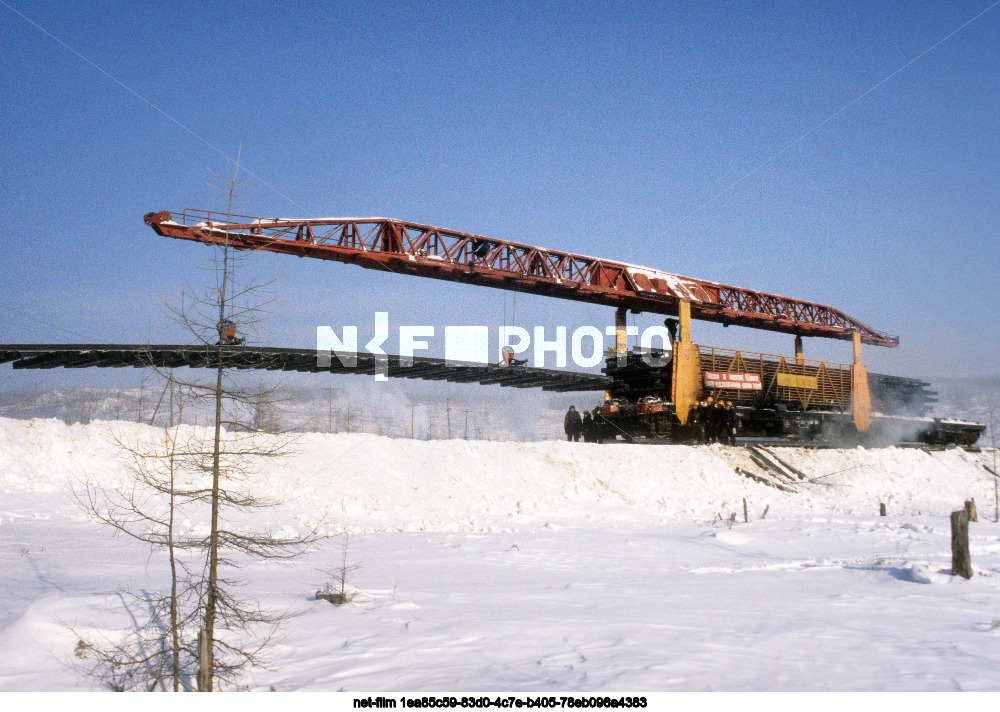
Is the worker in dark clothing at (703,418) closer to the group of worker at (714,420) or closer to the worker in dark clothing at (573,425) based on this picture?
the group of worker at (714,420)

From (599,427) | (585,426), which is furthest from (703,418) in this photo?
(585,426)

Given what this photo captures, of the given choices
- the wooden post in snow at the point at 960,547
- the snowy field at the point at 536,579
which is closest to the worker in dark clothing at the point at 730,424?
the snowy field at the point at 536,579

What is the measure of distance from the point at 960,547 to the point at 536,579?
18.0 feet

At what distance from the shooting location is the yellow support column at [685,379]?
2273cm

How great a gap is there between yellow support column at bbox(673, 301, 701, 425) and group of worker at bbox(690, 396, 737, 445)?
1.04ft

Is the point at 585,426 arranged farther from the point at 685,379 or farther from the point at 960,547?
the point at 960,547

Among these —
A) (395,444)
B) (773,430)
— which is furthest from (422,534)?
(773,430)

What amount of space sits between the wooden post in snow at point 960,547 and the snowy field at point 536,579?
205 millimetres

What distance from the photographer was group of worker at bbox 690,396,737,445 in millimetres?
23016

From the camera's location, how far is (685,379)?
2295cm

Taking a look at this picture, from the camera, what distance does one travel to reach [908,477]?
77.8ft

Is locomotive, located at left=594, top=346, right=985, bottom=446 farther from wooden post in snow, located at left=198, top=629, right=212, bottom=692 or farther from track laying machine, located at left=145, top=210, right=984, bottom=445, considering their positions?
wooden post in snow, located at left=198, top=629, right=212, bottom=692

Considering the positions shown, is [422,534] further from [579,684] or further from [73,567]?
[579,684]

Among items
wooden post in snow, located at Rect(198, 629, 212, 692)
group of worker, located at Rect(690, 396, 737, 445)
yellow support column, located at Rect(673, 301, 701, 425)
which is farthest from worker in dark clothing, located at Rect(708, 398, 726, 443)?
wooden post in snow, located at Rect(198, 629, 212, 692)
